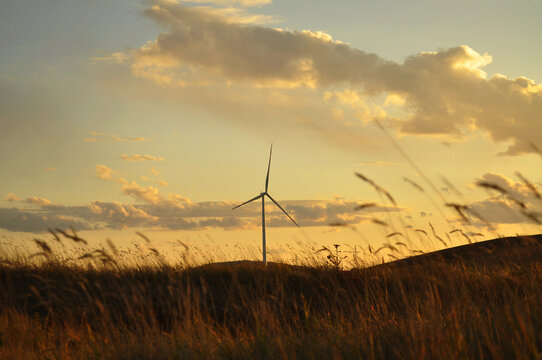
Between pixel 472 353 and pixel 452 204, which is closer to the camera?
pixel 472 353

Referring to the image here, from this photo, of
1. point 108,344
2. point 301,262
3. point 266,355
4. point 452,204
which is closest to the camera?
point 266,355

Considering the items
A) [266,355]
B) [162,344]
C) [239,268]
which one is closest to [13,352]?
[162,344]

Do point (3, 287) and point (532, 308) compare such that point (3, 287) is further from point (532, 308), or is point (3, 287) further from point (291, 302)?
point (532, 308)

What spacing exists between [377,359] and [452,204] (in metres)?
3.08

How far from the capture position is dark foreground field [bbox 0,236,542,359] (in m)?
4.95

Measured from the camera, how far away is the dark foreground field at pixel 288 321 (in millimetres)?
4949

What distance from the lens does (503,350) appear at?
4.72 meters

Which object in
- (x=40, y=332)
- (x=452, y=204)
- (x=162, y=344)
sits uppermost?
(x=452, y=204)

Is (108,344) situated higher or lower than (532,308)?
lower

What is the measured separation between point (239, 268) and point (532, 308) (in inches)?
316

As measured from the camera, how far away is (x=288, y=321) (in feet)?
32.1

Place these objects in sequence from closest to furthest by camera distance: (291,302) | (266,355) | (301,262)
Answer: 1. (266,355)
2. (291,302)
3. (301,262)

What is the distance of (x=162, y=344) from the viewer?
5.17m

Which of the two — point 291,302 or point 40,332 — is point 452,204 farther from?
point 40,332
